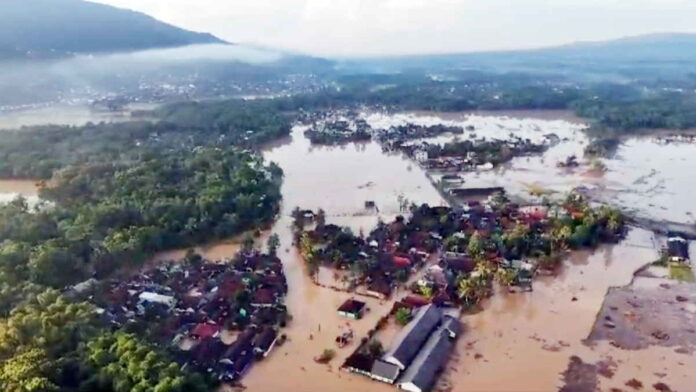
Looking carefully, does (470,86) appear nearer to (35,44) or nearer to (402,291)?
(35,44)

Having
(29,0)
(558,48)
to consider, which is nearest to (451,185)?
(29,0)

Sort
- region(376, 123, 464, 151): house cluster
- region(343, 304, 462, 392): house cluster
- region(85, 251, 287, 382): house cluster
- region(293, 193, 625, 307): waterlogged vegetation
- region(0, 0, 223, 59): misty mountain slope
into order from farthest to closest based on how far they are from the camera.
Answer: region(0, 0, 223, 59): misty mountain slope, region(376, 123, 464, 151): house cluster, region(293, 193, 625, 307): waterlogged vegetation, region(85, 251, 287, 382): house cluster, region(343, 304, 462, 392): house cluster

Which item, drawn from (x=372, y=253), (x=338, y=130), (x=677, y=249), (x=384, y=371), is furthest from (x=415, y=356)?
(x=338, y=130)

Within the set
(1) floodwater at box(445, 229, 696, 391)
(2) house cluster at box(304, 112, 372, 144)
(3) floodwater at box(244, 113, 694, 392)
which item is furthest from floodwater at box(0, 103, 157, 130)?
(1) floodwater at box(445, 229, 696, 391)

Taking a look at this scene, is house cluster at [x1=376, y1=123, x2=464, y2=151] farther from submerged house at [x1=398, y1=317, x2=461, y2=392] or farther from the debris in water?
the debris in water

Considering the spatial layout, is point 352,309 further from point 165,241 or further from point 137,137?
point 137,137

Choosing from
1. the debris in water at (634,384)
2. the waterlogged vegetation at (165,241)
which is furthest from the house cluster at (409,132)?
Result: the debris in water at (634,384)
